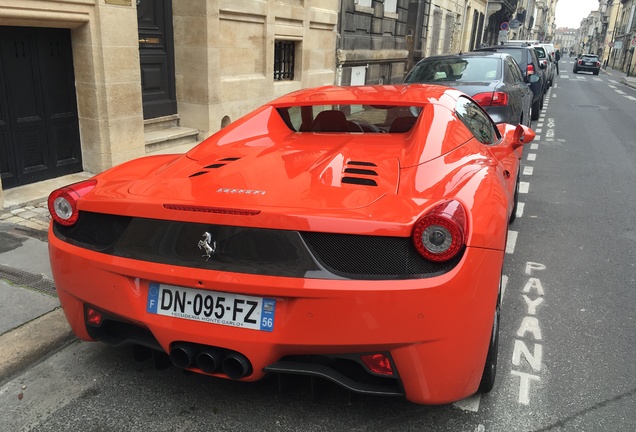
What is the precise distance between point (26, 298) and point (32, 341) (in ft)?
1.89

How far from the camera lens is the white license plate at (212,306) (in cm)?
218

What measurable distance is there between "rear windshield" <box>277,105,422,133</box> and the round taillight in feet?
5.03

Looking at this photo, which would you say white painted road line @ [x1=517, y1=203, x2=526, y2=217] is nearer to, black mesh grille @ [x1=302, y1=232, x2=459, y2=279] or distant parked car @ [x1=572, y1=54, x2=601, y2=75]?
black mesh grille @ [x1=302, y1=232, x2=459, y2=279]

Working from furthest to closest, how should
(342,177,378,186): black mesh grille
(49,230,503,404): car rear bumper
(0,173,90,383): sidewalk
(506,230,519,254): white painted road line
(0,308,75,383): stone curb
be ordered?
(506,230,519,254): white painted road line
(0,173,90,383): sidewalk
(0,308,75,383): stone curb
(342,177,378,186): black mesh grille
(49,230,503,404): car rear bumper

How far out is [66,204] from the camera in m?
2.57

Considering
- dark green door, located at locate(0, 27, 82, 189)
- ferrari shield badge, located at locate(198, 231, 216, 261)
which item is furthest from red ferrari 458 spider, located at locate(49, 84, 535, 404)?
dark green door, located at locate(0, 27, 82, 189)

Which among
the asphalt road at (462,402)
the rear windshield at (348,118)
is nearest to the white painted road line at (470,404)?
the asphalt road at (462,402)

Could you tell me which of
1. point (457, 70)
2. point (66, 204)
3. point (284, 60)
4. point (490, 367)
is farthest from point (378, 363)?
point (284, 60)

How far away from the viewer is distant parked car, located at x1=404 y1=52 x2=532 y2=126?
738 cm

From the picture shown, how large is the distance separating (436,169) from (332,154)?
1.91 feet

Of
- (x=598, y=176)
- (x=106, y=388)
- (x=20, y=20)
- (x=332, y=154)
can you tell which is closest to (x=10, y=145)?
(x=20, y=20)

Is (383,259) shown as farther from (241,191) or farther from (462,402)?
(462,402)

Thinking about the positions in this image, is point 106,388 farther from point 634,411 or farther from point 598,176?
point 598,176

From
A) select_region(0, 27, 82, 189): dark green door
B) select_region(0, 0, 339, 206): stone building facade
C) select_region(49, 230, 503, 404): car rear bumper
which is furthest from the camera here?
select_region(0, 0, 339, 206): stone building facade
